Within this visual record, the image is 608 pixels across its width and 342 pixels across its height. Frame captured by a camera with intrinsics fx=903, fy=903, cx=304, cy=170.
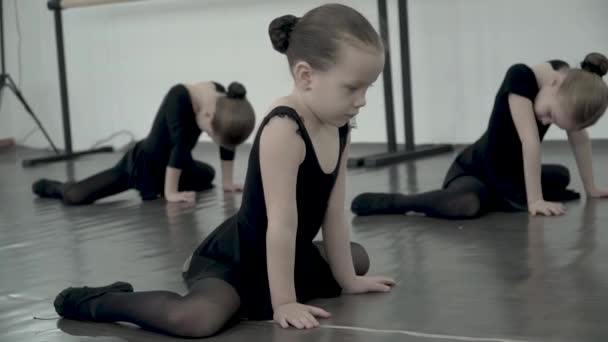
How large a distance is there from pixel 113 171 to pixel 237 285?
6.75ft

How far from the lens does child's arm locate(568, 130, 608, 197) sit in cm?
276

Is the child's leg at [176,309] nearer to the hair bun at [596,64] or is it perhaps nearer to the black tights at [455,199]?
the black tights at [455,199]

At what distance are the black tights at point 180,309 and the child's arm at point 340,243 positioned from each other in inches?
8.9

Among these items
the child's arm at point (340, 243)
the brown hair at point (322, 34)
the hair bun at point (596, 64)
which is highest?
the brown hair at point (322, 34)

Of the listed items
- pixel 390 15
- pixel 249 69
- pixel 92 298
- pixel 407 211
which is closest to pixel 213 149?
pixel 249 69

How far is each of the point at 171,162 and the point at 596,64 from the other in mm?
1650

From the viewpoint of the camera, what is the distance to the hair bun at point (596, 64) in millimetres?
2486

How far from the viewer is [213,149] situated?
545 centimetres

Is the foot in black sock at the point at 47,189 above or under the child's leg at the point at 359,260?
under

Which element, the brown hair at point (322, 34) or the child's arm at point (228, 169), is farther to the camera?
the child's arm at point (228, 169)

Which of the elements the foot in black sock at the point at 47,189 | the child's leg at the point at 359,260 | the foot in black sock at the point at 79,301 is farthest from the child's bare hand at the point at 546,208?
the foot in black sock at the point at 47,189

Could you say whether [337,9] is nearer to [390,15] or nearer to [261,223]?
[261,223]

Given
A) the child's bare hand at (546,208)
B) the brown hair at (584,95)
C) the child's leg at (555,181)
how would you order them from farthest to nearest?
the child's leg at (555,181)
the child's bare hand at (546,208)
the brown hair at (584,95)

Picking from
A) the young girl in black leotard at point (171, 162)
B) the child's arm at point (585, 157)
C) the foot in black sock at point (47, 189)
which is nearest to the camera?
the child's arm at point (585, 157)
